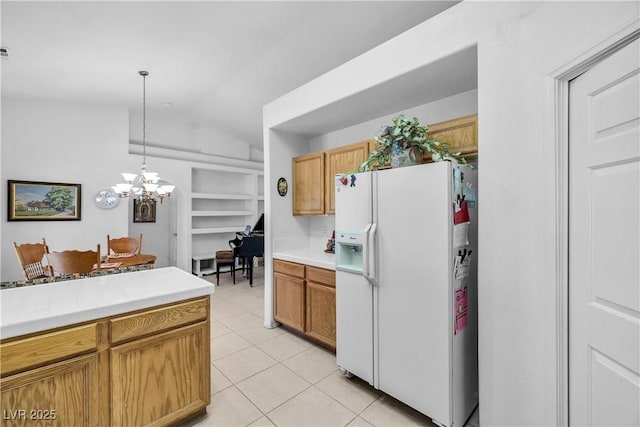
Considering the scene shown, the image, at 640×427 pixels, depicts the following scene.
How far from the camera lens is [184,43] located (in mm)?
3238

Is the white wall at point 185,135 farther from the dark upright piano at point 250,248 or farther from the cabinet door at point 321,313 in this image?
the cabinet door at point 321,313

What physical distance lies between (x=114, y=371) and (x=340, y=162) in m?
2.55

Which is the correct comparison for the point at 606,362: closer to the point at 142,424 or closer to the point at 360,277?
the point at 360,277

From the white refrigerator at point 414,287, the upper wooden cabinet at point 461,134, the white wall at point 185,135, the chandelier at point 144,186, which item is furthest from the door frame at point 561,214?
the white wall at point 185,135

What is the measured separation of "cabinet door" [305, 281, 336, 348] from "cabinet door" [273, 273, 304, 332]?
110mm

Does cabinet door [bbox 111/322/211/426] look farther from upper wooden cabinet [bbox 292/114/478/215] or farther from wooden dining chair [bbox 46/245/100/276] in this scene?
upper wooden cabinet [bbox 292/114/478/215]

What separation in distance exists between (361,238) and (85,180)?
514 centimetres

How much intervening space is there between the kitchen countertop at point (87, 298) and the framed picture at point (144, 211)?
5.37 metres

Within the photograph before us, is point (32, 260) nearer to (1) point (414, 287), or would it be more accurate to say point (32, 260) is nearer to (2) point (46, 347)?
(2) point (46, 347)

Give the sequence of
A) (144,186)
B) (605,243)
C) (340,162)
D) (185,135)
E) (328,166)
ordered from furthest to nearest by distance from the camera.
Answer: (185,135) < (144,186) < (328,166) < (340,162) < (605,243)

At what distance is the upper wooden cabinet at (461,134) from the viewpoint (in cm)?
219

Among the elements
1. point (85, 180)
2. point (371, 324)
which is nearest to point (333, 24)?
point (371, 324)

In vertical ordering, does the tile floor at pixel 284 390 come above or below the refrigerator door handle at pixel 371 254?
below

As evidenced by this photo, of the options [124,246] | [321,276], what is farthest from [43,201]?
[321,276]
